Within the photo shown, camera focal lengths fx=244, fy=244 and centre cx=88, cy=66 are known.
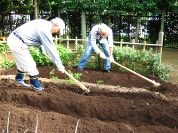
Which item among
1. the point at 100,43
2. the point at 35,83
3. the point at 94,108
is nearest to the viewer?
the point at 94,108

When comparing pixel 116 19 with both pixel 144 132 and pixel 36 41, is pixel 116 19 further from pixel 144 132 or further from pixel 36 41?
pixel 144 132

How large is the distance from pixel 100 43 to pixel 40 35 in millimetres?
2663

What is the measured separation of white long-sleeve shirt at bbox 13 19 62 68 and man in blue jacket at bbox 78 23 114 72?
6.13ft

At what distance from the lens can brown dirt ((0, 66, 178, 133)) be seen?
139 inches

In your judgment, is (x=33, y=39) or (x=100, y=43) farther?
(x=100, y=43)

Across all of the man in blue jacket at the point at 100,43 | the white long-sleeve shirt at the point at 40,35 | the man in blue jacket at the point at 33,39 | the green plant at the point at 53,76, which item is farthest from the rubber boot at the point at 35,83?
the man in blue jacket at the point at 100,43

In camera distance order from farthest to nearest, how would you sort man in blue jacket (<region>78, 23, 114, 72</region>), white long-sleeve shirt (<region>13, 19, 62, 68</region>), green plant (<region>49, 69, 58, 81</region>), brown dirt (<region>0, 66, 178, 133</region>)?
green plant (<region>49, 69, 58, 81</region>) → man in blue jacket (<region>78, 23, 114, 72</region>) → white long-sleeve shirt (<region>13, 19, 62, 68</region>) → brown dirt (<region>0, 66, 178, 133</region>)

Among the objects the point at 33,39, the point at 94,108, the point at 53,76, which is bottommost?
the point at 94,108

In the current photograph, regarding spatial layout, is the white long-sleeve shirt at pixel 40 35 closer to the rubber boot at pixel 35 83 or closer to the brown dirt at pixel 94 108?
the rubber boot at pixel 35 83

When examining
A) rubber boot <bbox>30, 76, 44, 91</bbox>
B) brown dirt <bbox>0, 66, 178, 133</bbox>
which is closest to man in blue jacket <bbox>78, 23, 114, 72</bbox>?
brown dirt <bbox>0, 66, 178, 133</bbox>

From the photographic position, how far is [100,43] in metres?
6.80

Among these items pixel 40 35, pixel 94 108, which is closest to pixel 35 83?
pixel 40 35

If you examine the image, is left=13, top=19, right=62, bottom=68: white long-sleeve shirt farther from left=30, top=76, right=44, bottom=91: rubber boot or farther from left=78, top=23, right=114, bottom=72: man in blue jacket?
left=78, top=23, right=114, bottom=72: man in blue jacket

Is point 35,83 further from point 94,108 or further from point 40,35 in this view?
point 94,108
